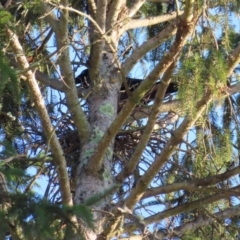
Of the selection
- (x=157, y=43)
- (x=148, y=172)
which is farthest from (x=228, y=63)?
(x=157, y=43)

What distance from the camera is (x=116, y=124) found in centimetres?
386

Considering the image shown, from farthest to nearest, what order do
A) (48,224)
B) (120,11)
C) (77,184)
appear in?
1. (120,11)
2. (77,184)
3. (48,224)

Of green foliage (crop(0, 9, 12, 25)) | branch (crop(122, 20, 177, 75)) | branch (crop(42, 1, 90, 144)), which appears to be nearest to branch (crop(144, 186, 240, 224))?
branch (crop(42, 1, 90, 144))

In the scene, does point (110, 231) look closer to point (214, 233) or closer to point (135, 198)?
point (135, 198)

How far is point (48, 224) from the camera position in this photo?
110 inches

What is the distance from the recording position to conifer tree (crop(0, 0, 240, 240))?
3.18 meters

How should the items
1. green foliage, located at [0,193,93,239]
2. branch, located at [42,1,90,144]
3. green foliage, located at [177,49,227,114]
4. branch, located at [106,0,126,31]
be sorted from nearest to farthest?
green foliage, located at [0,193,93,239]
green foliage, located at [177,49,227,114]
branch, located at [42,1,90,144]
branch, located at [106,0,126,31]

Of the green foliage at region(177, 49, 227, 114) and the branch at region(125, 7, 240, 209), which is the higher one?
the green foliage at region(177, 49, 227, 114)

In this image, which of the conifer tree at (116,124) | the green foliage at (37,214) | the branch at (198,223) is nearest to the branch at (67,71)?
the conifer tree at (116,124)

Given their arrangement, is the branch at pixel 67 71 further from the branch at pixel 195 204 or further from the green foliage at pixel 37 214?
the green foliage at pixel 37 214

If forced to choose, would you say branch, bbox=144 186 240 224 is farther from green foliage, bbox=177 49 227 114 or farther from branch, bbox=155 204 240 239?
green foliage, bbox=177 49 227 114

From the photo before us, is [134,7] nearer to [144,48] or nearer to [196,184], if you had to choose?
[144,48]

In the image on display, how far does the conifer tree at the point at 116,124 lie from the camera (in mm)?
3182

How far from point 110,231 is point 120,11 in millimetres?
2015
